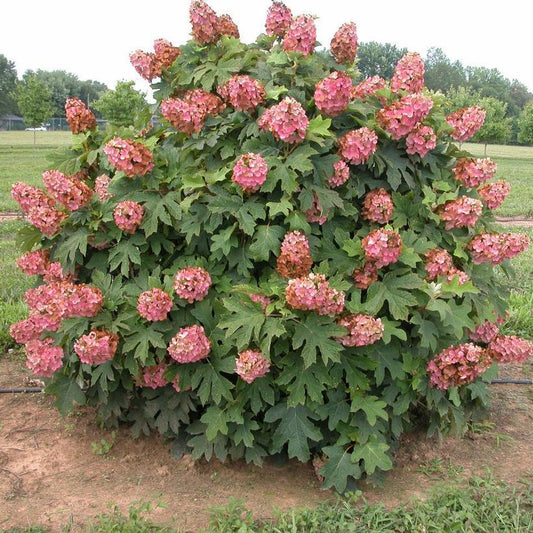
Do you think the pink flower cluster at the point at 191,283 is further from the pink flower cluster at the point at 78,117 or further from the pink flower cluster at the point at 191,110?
the pink flower cluster at the point at 78,117

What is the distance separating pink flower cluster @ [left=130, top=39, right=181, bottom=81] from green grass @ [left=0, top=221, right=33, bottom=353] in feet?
4.67

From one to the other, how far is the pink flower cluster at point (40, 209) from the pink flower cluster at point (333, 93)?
56.8 inches

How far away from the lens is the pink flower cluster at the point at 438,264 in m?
2.97

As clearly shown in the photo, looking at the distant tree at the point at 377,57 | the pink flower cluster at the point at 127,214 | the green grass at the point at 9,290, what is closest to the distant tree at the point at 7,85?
the distant tree at the point at 377,57

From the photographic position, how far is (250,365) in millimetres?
2721

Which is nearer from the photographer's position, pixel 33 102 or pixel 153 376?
pixel 153 376

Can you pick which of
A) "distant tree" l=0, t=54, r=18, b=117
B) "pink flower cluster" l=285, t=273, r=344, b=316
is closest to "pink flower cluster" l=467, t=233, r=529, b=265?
"pink flower cluster" l=285, t=273, r=344, b=316

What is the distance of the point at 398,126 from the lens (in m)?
3.03

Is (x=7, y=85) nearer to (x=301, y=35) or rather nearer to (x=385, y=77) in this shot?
(x=385, y=77)

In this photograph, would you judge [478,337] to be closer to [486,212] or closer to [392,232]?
[486,212]

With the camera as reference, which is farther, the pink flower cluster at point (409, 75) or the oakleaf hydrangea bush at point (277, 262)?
the pink flower cluster at point (409, 75)

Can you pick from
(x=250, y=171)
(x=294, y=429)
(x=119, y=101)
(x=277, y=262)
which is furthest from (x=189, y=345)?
(x=119, y=101)

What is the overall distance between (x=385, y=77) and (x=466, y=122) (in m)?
60.6

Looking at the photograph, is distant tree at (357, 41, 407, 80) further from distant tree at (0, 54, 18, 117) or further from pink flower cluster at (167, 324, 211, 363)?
pink flower cluster at (167, 324, 211, 363)
